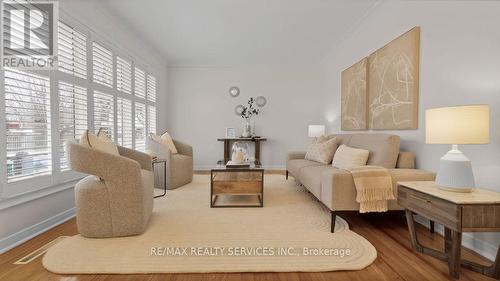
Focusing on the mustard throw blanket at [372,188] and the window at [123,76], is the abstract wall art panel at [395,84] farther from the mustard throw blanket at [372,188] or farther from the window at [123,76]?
the window at [123,76]

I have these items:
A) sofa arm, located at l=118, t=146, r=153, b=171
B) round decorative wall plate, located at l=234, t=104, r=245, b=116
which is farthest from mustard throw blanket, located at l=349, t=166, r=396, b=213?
round decorative wall plate, located at l=234, t=104, r=245, b=116

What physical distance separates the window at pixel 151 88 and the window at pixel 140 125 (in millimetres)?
391

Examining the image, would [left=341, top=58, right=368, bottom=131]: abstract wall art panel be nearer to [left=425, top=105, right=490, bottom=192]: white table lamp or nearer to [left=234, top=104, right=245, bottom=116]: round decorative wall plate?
[left=425, top=105, right=490, bottom=192]: white table lamp

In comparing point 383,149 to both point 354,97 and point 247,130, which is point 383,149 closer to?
point 354,97

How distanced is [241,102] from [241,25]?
226 centimetres

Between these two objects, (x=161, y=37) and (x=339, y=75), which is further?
(x=339, y=75)

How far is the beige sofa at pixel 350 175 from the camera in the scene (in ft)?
6.59

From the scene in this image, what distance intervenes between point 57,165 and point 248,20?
305cm

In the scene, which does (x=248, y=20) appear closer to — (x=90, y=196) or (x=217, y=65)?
(x=217, y=65)

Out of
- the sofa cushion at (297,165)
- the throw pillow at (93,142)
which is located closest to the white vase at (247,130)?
the sofa cushion at (297,165)

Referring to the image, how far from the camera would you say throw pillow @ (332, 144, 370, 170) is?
2.60 meters

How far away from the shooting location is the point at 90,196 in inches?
72.4

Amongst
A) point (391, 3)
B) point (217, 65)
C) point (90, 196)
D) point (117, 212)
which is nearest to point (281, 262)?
point (117, 212)

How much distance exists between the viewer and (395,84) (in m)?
2.72
